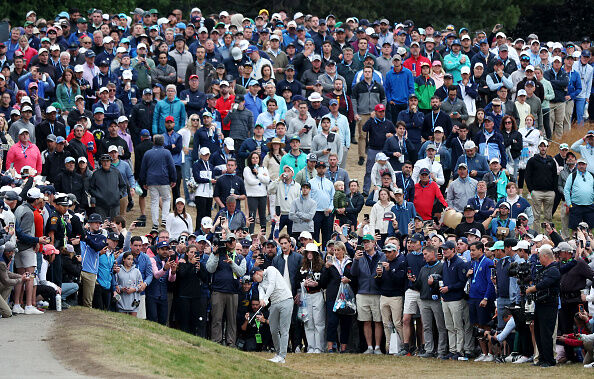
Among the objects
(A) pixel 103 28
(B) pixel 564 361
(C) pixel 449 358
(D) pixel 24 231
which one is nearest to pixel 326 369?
(C) pixel 449 358

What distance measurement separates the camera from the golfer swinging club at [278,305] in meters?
22.2

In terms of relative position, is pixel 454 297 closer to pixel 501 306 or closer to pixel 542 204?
pixel 501 306

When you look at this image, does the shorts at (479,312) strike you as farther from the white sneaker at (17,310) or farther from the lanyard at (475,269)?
the white sneaker at (17,310)

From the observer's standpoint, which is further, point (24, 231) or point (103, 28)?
point (103, 28)

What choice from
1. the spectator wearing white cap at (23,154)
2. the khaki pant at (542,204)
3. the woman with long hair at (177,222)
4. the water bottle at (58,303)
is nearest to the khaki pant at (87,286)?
the water bottle at (58,303)

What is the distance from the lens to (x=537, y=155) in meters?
28.5

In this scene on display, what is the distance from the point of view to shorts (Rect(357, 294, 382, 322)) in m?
23.8

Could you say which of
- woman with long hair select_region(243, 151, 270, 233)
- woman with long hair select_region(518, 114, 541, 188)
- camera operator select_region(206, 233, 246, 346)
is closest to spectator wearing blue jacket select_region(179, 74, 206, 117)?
woman with long hair select_region(243, 151, 270, 233)

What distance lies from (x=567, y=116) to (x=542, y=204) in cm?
553

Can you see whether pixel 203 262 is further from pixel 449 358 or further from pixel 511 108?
pixel 511 108

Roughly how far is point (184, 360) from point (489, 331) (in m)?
6.11

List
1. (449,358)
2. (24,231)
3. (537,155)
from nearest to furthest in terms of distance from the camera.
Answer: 1. (24,231)
2. (449,358)
3. (537,155)

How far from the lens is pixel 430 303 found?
23.3m

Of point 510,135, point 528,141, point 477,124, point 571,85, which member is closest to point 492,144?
point 510,135
